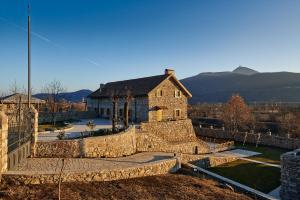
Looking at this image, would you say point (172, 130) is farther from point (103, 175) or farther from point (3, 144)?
point (3, 144)

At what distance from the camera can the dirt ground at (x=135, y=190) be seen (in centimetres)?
1135

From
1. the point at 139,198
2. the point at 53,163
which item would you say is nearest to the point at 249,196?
the point at 139,198

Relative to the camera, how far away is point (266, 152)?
99.9 ft

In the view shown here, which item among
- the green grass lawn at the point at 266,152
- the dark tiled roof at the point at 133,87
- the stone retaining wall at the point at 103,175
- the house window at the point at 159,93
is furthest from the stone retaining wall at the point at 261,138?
the stone retaining wall at the point at 103,175

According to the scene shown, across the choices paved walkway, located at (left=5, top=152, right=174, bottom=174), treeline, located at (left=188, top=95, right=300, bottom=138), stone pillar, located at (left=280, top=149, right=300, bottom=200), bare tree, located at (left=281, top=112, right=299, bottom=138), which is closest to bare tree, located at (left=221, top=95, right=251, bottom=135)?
treeline, located at (left=188, top=95, right=300, bottom=138)

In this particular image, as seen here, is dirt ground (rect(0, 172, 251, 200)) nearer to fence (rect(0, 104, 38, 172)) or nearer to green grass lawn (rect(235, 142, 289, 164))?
fence (rect(0, 104, 38, 172))

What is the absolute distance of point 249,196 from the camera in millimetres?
15586

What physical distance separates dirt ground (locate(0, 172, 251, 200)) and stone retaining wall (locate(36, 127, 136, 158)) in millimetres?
4436

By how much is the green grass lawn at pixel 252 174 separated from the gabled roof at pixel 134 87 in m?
12.7

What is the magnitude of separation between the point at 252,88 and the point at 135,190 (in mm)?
116413

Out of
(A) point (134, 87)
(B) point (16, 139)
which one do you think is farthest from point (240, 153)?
(B) point (16, 139)

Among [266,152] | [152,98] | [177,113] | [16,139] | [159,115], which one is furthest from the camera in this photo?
[177,113]

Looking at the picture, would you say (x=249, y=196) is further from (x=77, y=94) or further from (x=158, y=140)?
(x=77, y=94)

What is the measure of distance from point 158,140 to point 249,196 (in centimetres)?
1075
